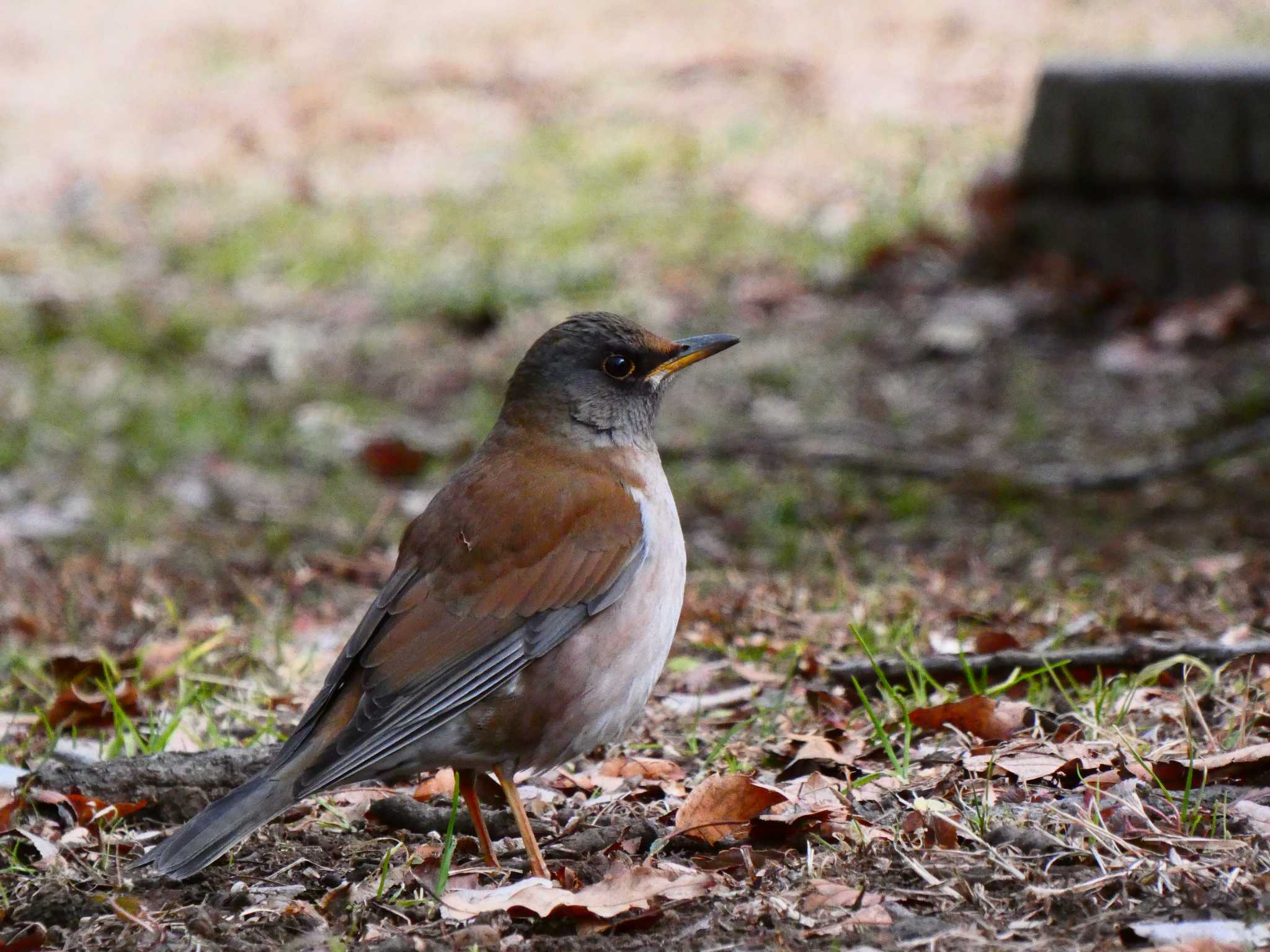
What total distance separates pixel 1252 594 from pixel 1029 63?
991 cm

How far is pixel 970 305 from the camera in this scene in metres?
10.0

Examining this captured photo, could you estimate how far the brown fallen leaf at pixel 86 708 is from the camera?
198 inches

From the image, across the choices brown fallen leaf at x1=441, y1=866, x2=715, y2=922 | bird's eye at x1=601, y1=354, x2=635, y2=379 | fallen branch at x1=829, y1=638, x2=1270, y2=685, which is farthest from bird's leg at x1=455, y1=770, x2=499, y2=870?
bird's eye at x1=601, y1=354, x2=635, y2=379

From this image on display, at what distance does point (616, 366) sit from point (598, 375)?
0.21 ft

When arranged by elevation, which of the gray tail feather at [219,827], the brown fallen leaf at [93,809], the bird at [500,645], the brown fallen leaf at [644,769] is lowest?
the brown fallen leaf at [644,769]

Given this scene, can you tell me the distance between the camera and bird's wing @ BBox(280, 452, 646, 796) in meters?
3.88

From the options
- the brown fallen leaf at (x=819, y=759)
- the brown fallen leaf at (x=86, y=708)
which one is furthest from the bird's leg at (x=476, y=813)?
the brown fallen leaf at (x=86, y=708)

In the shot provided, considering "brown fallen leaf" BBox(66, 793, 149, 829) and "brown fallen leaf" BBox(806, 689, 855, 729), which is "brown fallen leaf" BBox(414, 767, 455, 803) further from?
"brown fallen leaf" BBox(806, 689, 855, 729)

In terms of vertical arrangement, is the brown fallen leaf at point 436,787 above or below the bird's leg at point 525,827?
below

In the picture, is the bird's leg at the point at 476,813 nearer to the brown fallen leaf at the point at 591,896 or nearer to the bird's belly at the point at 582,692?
the bird's belly at the point at 582,692

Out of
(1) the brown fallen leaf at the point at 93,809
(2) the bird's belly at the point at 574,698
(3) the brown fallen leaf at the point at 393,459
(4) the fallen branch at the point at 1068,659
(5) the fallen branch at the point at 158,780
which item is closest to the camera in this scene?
(2) the bird's belly at the point at 574,698

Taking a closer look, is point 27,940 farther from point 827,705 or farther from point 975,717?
point 975,717

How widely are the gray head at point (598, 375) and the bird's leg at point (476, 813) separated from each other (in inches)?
41.6

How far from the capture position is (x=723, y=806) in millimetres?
3936
